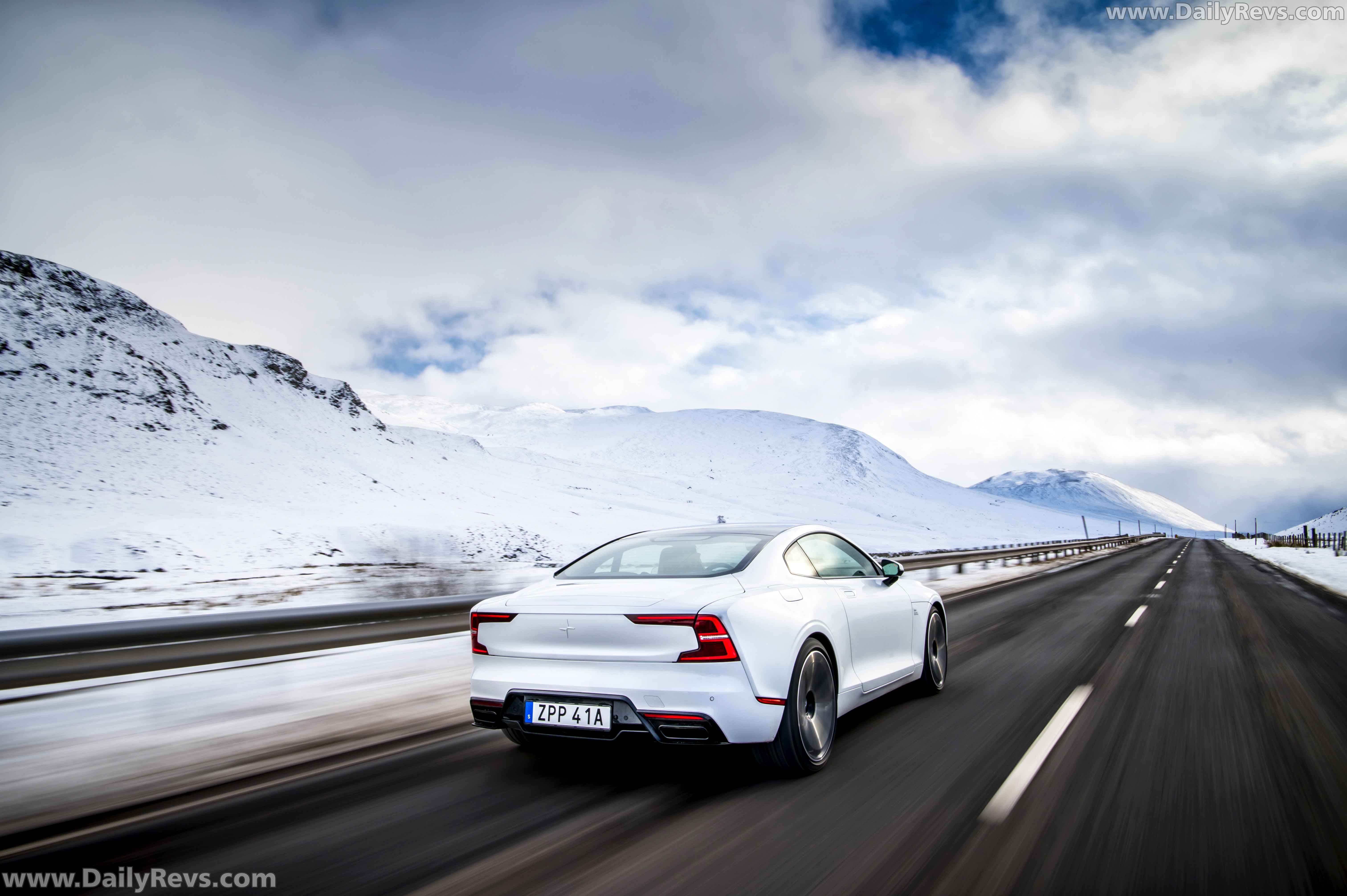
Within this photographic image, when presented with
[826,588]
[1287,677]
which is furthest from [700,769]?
[1287,677]

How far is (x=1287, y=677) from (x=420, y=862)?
25.2 ft

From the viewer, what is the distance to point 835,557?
5629 millimetres

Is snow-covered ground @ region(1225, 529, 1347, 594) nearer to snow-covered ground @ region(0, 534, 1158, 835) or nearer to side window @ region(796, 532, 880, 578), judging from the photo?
side window @ region(796, 532, 880, 578)

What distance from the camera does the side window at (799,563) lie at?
4.89 m

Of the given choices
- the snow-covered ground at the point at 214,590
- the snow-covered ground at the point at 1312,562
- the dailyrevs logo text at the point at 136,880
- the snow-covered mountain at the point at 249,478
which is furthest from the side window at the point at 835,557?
the snow-covered mountain at the point at 249,478

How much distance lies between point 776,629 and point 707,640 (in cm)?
48

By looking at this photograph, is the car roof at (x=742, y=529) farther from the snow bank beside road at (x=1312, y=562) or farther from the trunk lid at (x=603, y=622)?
the snow bank beside road at (x=1312, y=562)

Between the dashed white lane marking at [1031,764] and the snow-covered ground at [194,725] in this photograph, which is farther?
the snow-covered ground at [194,725]

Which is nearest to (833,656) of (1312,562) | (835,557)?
(835,557)

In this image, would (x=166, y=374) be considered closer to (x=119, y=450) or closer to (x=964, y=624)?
(x=119, y=450)

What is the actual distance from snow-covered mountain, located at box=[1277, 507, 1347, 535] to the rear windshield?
14659 centimetres

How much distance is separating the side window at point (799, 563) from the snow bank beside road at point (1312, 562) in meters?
17.2

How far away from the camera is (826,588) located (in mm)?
4953

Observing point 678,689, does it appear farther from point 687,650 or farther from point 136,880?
point 136,880
